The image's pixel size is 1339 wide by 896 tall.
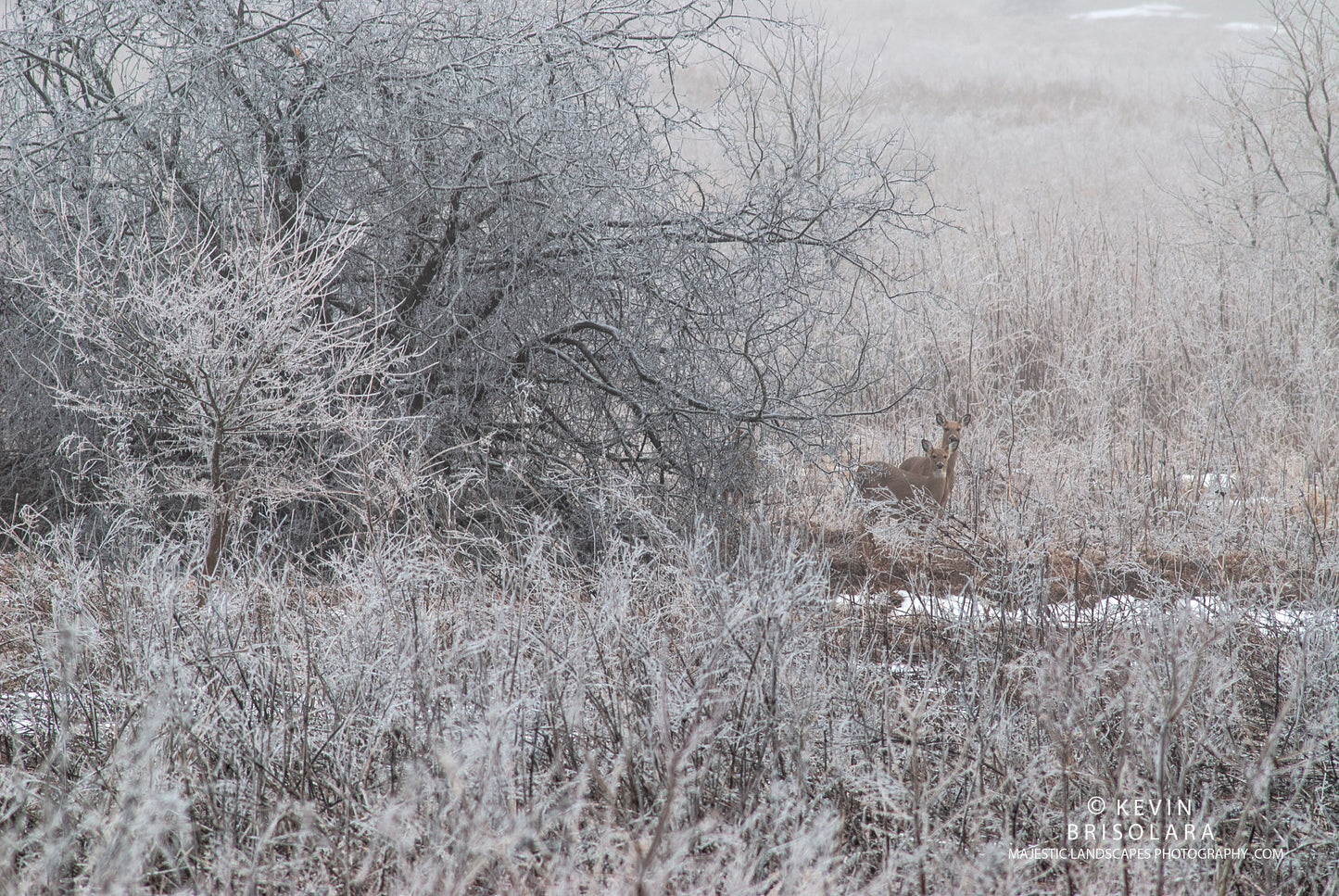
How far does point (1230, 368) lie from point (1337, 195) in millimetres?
2654

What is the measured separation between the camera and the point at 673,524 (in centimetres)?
441

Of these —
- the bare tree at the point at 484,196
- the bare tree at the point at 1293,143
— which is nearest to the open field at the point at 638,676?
the bare tree at the point at 484,196

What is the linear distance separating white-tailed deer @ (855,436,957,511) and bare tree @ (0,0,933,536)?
18.8 inches

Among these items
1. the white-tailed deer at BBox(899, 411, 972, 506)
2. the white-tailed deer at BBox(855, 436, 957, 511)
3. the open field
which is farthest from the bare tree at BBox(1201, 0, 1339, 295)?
the white-tailed deer at BBox(855, 436, 957, 511)

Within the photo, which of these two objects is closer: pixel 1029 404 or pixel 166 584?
pixel 166 584

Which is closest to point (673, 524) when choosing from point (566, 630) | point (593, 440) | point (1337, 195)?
point (593, 440)

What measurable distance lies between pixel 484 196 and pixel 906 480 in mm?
2420

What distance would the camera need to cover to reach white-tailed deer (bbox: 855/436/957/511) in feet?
16.2

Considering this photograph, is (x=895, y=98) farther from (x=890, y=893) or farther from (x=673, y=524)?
(x=890, y=893)

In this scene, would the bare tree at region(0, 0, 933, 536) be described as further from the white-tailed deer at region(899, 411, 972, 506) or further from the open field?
the white-tailed deer at region(899, 411, 972, 506)

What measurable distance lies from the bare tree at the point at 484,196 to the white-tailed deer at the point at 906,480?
48cm

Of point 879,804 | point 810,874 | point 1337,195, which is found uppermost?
point 1337,195

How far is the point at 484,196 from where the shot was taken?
4328mm

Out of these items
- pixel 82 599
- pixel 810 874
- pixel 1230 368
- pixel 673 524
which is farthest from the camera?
pixel 1230 368
